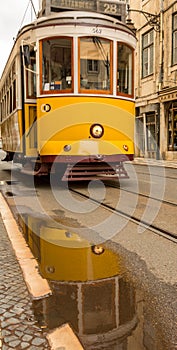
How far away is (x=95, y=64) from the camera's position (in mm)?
8172

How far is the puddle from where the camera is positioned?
2.35 meters

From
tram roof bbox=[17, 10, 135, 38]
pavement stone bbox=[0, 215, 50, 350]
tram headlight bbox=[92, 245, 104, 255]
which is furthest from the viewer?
tram roof bbox=[17, 10, 135, 38]

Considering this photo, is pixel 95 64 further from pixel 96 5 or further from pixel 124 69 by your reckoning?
pixel 96 5

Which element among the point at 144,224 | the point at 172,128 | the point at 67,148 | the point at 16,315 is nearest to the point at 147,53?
the point at 172,128

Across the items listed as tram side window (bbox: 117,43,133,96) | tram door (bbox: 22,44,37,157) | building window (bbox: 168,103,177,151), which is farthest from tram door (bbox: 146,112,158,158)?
tram door (bbox: 22,44,37,157)

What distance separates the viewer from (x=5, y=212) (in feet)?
20.3

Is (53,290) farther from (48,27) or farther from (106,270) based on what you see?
(48,27)

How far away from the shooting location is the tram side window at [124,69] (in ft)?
27.6

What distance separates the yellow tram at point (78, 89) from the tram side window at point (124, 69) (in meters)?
0.02

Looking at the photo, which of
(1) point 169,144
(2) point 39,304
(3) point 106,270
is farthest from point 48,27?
(1) point 169,144

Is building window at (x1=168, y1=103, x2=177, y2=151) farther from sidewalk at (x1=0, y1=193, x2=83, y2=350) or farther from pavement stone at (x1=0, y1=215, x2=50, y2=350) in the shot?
pavement stone at (x1=0, y1=215, x2=50, y2=350)

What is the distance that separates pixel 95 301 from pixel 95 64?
6.34 meters

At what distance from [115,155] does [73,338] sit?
635 cm

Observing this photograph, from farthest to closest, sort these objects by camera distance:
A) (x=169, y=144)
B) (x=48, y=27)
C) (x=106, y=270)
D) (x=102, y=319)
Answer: (x=169, y=144), (x=48, y=27), (x=106, y=270), (x=102, y=319)
